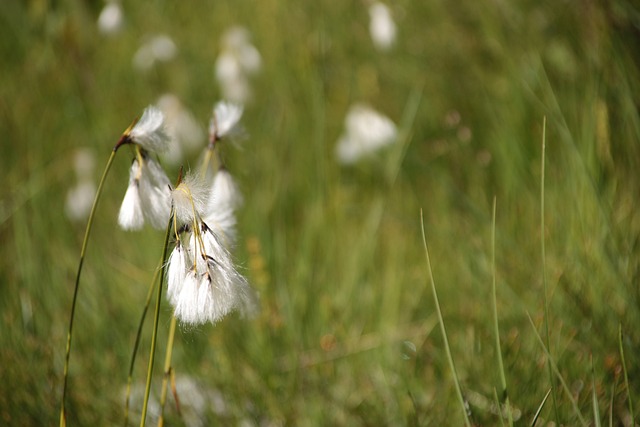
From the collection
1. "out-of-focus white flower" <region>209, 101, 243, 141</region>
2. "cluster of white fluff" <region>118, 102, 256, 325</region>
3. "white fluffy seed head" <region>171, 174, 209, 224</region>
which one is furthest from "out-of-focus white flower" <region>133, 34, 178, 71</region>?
Result: "white fluffy seed head" <region>171, 174, 209, 224</region>

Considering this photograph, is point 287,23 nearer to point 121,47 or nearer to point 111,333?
point 121,47

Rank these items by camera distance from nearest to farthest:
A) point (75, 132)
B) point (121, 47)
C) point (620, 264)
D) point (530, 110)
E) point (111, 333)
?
point (620, 264) < point (111, 333) < point (530, 110) < point (75, 132) < point (121, 47)

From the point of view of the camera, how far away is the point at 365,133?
259cm

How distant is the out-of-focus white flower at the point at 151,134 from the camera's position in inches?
36.8

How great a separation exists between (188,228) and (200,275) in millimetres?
95

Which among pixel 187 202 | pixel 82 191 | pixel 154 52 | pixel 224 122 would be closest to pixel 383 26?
pixel 154 52

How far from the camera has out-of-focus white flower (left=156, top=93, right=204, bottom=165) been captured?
2418 millimetres

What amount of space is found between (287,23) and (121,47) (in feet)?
3.31

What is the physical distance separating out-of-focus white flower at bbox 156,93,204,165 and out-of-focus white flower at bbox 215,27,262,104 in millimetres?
234

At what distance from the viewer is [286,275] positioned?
209 centimetres

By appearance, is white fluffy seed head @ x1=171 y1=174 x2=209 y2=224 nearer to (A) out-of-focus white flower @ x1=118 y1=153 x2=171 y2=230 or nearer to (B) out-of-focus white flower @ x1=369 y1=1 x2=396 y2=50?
(A) out-of-focus white flower @ x1=118 y1=153 x2=171 y2=230

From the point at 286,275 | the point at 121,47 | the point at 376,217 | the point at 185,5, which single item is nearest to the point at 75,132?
the point at 121,47

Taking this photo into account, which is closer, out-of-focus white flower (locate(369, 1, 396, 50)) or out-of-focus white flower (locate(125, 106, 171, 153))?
out-of-focus white flower (locate(125, 106, 171, 153))

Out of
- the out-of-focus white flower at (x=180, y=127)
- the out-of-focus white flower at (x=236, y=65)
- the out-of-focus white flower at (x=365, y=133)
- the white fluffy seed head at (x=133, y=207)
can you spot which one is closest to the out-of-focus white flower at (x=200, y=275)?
the white fluffy seed head at (x=133, y=207)
